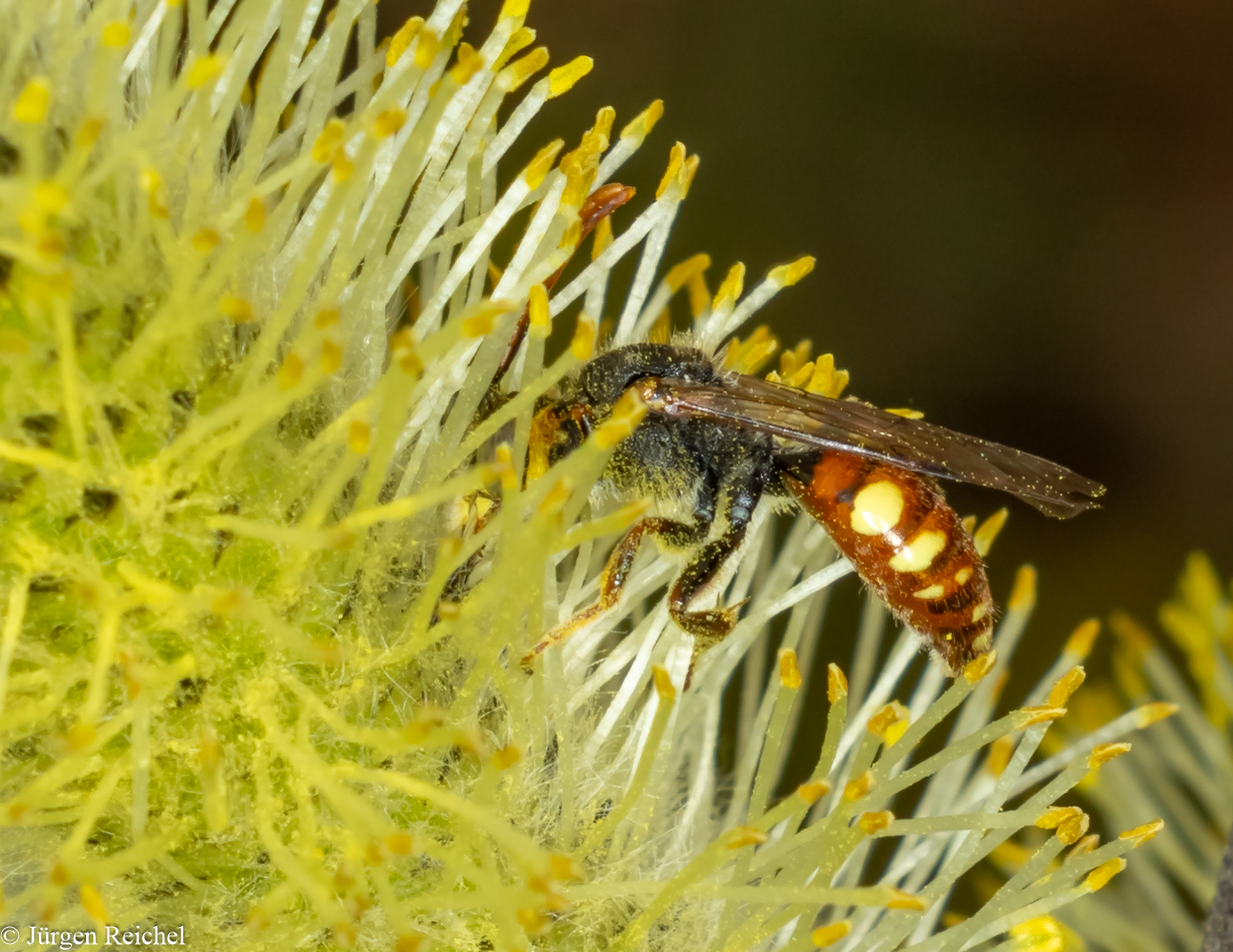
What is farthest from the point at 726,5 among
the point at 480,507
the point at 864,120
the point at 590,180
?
the point at 480,507

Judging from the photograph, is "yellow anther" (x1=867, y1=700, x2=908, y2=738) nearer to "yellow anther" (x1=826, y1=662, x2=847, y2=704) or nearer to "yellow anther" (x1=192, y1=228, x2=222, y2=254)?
"yellow anther" (x1=826, y1=662, x2=847, y2=704)

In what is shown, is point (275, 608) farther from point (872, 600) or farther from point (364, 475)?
point (872, 600)

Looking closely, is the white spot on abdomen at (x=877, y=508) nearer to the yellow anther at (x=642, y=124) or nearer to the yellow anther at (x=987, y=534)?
the yellow anther at (x=987, y=534)

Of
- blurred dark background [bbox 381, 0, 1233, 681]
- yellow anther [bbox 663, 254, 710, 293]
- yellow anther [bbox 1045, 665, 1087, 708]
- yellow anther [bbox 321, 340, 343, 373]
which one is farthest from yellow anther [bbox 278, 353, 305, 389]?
blurred dark background [bbox 381, 0, 1233, 681]

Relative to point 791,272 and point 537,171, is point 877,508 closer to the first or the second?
point 791,272

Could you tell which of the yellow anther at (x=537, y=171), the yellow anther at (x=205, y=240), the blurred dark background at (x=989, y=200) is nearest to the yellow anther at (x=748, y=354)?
the yellow anther at (x=537, y=171)

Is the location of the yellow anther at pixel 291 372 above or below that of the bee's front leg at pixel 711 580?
above

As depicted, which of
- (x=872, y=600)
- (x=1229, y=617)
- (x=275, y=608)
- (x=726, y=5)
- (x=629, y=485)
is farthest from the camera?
(x=726, y=5)
